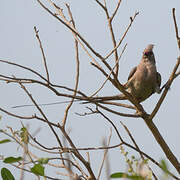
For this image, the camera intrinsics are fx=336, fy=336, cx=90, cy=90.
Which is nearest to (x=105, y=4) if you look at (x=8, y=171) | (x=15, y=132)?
(x=15, y=132)

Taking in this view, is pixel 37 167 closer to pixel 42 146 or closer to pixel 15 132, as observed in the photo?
pixel 15 132

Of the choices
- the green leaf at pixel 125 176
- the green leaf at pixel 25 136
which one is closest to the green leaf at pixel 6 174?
the green leaf at pixel 25 136

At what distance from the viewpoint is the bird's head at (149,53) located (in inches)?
204

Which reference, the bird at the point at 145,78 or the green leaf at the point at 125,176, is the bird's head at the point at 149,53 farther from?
the green leaf at the point at 125,176

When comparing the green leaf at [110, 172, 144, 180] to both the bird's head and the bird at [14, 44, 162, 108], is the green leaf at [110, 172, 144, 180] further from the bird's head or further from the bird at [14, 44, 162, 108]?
the bird's head

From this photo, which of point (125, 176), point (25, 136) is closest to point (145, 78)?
point (25, 136)

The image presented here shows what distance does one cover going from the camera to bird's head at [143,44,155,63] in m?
5.18

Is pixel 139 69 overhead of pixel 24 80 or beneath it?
overhead

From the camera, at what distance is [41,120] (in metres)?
1.80

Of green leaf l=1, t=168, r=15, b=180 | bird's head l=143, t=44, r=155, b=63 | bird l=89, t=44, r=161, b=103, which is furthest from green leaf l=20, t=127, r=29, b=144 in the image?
bird's head l=143, t=44, r=155, b=63

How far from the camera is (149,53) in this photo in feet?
17.0

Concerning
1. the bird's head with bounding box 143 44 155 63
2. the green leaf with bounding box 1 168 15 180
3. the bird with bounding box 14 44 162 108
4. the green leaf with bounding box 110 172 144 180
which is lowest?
the green leaf with bounding box 110 172 144 180

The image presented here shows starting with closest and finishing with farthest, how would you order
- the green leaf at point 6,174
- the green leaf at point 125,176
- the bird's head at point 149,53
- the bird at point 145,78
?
the green leaf at point 125,176 < the green leaf at point 6,174 < the bird at point 145,78 < the bird's head at point 149,53

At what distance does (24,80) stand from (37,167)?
1.07 metres
